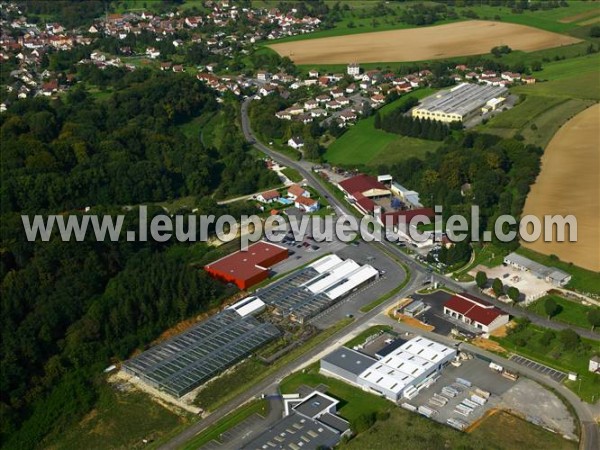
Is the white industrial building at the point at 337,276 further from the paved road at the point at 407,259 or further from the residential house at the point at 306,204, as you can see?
the residential house at the point at 306,204

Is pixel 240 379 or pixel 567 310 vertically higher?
pixel 567 310

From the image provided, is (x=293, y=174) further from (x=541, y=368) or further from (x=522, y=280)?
(x=541, y=368)

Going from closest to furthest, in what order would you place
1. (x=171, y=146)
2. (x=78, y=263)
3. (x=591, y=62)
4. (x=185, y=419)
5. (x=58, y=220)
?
1. (x=185, y=419)
2. (x=78, y=263)
3. (x=58, y=220)
4. (x=171, y=146)
5. (x=591, y=62)

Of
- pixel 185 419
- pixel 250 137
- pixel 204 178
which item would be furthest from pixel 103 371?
pixel 250 137

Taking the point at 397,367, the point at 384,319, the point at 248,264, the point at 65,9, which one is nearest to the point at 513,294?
the point at 384,319

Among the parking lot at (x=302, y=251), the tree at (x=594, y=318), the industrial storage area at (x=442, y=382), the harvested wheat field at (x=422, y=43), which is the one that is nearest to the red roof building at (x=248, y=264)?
the parking lot at (x=302, y=251)

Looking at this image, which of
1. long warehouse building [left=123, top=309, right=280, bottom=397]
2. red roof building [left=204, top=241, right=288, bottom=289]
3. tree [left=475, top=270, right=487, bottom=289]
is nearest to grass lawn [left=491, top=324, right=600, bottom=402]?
tree [left=475, top=270, right=487, bottom=289]

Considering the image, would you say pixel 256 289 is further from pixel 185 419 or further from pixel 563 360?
pixel 563 360

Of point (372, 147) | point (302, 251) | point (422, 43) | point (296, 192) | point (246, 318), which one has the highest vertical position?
point (422, 43)
